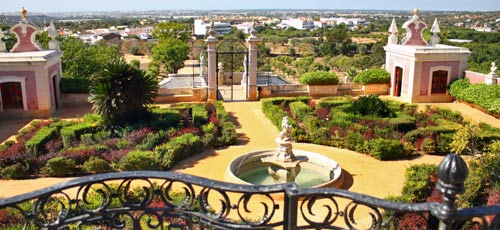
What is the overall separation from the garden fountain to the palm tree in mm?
5059

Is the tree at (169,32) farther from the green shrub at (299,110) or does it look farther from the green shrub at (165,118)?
the green shrub at (299,110)

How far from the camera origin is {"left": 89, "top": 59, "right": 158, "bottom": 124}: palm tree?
1495 centimetres

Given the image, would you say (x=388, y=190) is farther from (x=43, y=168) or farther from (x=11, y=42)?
(x=11, y=42)

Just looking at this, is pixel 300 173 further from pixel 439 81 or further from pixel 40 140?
pixel 439 81

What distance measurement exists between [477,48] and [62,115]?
5130 centimetres

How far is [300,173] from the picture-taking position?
12.4 metres

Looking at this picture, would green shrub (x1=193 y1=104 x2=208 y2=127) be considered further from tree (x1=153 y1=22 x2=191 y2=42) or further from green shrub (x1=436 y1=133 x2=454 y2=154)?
tree (x1=153 y1=22 x2=191 y2=42)

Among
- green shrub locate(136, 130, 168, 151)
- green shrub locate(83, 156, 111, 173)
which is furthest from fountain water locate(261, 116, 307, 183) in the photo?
green shrub locate(83, 156, 111, 173)

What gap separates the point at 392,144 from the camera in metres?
13.1

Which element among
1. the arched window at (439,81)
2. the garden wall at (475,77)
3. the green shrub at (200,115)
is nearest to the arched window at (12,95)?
the green shrub at (200,115)

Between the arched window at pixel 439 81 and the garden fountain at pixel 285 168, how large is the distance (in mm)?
11870

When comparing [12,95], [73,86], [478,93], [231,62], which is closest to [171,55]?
[231,62]

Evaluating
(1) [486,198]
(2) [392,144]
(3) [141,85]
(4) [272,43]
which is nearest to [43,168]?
(3) [141,85]

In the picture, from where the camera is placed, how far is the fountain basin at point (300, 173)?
11.6 metres
